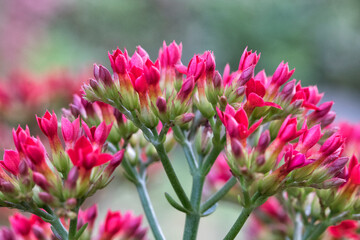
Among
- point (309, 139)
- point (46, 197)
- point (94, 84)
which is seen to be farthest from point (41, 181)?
point (309, 139)

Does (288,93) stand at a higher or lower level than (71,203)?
higher

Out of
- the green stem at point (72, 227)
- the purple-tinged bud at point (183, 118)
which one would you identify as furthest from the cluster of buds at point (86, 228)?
the purple-tinged bud at point (183, 118)

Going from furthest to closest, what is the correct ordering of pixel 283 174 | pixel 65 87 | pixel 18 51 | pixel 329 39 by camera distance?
pixel 329 39, pixel 18 51, pixel 65 87, pixel 283 174

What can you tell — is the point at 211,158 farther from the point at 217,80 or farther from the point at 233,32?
the point at 233,32

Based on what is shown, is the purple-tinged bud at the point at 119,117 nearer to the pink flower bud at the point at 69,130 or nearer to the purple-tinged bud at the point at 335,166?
the pink flower bud at the point at 69,130

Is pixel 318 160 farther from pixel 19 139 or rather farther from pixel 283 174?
pixel 19 139

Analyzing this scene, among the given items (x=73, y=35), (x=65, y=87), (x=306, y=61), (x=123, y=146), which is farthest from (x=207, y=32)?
(x=123, y=146)
